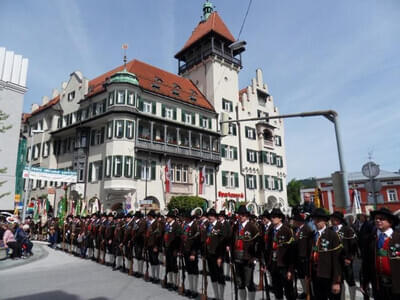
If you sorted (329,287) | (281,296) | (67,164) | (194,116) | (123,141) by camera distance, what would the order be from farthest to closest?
(194,116) < (67,164) < (123,141) < (281,296) < (329,287)

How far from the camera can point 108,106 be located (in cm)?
2800

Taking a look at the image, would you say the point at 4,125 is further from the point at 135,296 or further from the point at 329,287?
the point at 329,287

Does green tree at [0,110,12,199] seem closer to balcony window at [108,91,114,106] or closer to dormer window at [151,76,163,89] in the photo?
balcony window at [108,91,114,106]

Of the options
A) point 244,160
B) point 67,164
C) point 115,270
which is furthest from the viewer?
point 244,160

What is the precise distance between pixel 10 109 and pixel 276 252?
16.3m

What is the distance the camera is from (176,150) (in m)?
30.7

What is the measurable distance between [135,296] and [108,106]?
23.1 metres

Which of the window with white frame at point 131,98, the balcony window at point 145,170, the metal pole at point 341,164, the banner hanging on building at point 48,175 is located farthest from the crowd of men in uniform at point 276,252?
the window with white frame at point 131,98

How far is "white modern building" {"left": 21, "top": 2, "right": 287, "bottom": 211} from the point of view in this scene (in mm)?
27609

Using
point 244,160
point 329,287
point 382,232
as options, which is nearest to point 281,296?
point 329,287

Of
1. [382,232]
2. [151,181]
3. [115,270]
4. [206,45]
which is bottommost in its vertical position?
[115,270]

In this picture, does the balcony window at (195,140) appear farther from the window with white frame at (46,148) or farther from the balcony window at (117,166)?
the window with white frame at (46,148)

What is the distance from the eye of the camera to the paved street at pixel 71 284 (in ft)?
24.9

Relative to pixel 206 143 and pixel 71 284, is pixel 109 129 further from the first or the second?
pixel 71 284
